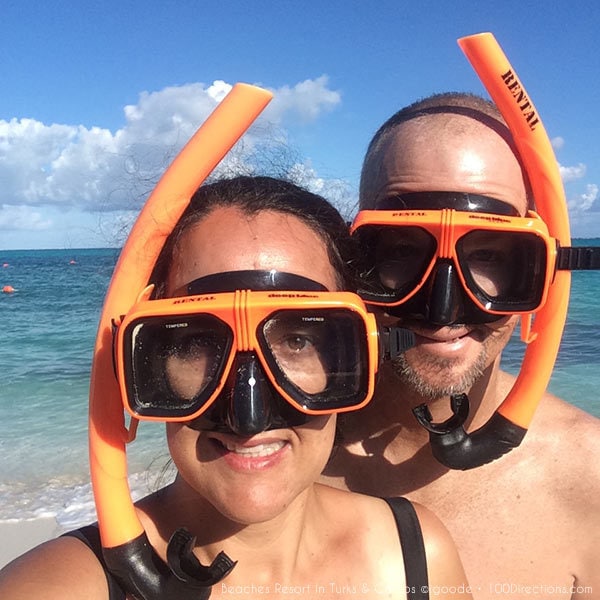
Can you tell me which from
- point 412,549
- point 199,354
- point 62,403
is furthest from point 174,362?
point 62,403

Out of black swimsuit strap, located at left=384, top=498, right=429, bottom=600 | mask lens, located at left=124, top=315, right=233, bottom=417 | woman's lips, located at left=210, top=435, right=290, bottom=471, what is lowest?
black swimsuit strap, located at left=384, top=498, right=429, bottom=600

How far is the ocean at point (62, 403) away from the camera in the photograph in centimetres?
498

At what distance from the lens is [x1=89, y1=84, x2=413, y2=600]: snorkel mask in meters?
1.48

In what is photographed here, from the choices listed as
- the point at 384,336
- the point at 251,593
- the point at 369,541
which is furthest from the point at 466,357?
the point at 251,593

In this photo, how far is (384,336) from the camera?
1772 millimetres

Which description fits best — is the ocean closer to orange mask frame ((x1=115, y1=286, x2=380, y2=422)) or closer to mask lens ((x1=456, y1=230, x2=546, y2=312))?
orange mask frame ((x1=115, y1=286, x2=380, y2=422))

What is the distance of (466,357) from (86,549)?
1344 millimetres

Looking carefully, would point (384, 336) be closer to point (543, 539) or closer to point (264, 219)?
point (264, 219)

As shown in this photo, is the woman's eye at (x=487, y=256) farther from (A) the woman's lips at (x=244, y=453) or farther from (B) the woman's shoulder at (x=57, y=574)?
(B) the woman's shoulder at (x=57, y=574)

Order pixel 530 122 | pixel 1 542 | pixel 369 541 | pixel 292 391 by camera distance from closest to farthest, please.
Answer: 1. pixel 292 391
2. pixel 369 541
3. pixel 530 122
4. pixel 1 542

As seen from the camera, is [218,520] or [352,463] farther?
[352,463]

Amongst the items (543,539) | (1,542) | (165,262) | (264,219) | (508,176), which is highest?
(508,176)

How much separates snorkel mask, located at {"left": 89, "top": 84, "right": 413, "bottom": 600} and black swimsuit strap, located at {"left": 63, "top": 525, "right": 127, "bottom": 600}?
0.12 ft

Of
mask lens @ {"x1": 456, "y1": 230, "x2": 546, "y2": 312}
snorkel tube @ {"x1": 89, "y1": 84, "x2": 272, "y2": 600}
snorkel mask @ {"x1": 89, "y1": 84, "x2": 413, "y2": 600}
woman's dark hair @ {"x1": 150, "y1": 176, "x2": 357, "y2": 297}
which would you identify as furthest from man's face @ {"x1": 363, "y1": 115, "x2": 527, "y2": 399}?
snorkel tube @ {"x1": 89, "y1": 84, "x2": 272, "y2": 600}
